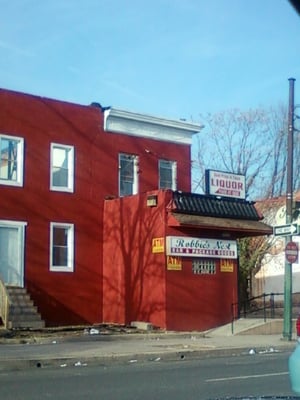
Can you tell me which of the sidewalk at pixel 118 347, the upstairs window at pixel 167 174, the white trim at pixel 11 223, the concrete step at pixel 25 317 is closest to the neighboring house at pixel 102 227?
the white trim at pixel 11 223

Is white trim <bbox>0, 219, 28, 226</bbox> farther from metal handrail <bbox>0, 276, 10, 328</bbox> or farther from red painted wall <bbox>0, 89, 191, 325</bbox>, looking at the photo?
metal handrail <bbox>0, 276, 10, 328</bbox>

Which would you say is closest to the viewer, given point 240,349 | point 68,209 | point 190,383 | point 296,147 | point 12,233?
point 190,383

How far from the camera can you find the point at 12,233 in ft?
82.1

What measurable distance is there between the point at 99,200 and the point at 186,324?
5728mm

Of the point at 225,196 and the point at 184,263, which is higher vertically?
the point at 225,196

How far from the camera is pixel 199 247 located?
25875 millimetres

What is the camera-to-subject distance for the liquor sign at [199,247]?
2501 cm

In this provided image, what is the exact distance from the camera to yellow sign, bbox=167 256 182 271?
81.9 ft

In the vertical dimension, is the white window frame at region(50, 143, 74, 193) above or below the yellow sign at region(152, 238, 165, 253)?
above

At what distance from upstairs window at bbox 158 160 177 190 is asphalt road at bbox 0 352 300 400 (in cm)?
1353

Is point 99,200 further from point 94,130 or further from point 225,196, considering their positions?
point 225,196

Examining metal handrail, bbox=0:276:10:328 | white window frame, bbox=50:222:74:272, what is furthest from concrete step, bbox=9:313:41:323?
white window frame, bbox=50:222:74:272

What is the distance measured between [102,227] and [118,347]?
372 inches

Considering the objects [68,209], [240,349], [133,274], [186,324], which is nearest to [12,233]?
[68,209]
